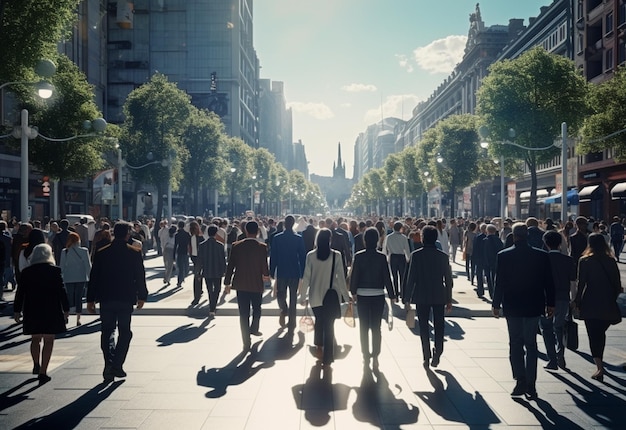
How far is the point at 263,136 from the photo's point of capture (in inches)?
7402

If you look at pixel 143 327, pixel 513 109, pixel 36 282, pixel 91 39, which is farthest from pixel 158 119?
→ pixel 36 282

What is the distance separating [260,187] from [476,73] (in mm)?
36939

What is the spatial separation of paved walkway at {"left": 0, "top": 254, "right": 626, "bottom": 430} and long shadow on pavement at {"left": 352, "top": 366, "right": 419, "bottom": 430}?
2 centimetres

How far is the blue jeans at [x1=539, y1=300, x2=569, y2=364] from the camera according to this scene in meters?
8.30

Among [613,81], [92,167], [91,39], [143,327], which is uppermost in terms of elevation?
[91,39]

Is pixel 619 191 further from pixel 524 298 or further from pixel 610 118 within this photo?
pixel 524 298

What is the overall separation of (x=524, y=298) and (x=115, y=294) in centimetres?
532

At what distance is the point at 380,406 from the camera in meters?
6.82

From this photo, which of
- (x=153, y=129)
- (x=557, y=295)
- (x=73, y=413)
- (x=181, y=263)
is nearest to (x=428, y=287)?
(x=557, y=295)

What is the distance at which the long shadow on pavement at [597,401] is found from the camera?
6.30 metres

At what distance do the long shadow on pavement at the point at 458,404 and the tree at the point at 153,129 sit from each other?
3856 cm

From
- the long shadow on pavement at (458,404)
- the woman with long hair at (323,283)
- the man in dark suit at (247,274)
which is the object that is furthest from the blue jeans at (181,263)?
the long shadow on pavement at (458,404)

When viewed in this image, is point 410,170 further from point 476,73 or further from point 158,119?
point 158,119

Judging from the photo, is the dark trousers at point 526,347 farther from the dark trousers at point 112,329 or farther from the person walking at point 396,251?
the person walking at point 396,251
